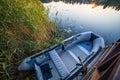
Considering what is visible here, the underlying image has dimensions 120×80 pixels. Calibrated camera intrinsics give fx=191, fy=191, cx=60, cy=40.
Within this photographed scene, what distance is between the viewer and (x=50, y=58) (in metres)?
4.32

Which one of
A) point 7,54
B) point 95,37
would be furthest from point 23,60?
point 95,37

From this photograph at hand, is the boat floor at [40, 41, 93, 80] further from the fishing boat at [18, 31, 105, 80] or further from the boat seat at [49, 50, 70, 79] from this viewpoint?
the boat seat at [49, 50, 70, 79]

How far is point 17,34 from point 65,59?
126cm

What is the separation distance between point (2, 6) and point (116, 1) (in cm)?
1203

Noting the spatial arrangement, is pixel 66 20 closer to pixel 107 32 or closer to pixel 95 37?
pixel 107 32

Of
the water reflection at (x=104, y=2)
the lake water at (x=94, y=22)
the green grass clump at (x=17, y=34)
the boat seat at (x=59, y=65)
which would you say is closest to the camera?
the boat seat at (x=59, y=65)

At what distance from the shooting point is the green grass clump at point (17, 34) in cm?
398

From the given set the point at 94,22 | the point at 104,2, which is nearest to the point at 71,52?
the point at 94,22

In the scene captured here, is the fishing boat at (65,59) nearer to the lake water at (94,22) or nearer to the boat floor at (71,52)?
the boat floor at (71,52)

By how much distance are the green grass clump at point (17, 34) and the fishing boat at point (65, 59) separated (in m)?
0.30

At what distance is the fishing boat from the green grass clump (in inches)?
11.7

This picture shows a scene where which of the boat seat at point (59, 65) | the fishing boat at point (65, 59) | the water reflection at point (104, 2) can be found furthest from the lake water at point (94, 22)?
the boat seat at point (59, 65)

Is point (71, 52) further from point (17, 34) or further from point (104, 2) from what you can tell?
point (104, 2)

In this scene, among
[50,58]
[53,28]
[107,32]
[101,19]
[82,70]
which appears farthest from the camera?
→ [101,19]
